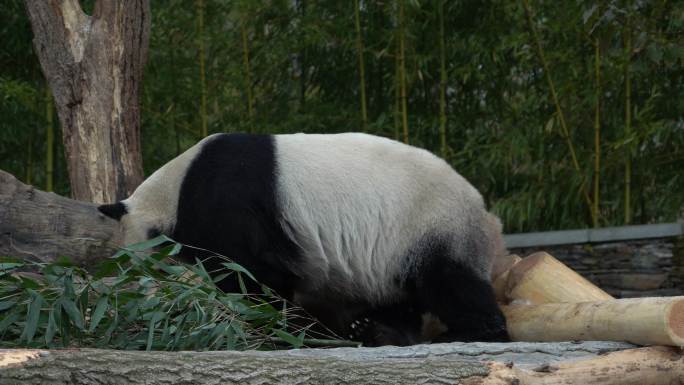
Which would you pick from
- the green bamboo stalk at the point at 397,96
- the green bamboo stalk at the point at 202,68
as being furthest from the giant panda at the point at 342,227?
the green bamboo stalk at the point at 202,68

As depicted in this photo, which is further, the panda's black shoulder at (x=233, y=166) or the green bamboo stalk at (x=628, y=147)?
the green bamboo stalk at (x=628, y=147)

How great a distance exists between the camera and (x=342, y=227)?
4.25 m

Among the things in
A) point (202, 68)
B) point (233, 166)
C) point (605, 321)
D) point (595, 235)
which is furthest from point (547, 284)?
point (202, 68)

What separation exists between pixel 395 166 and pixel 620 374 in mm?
1508

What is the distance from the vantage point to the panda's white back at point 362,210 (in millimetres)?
4168

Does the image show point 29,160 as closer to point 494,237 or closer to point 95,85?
point 95,85

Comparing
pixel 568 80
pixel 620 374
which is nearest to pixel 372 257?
pixel 620 374

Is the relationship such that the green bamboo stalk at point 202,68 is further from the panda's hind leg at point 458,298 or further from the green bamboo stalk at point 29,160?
the panda's hind leg at point 458,298

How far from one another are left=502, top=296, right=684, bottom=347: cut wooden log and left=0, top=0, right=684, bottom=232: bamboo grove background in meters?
2.80

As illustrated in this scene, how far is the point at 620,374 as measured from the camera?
3143 millimetres

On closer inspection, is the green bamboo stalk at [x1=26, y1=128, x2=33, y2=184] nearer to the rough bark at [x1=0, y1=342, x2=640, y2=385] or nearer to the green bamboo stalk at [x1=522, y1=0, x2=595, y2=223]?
the green bamboo stalk at [x1=522, y1=0, x2=595, y2=223]

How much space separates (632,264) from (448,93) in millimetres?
1849

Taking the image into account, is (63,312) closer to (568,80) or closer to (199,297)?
(199,297)

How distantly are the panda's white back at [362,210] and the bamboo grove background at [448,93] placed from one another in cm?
252
